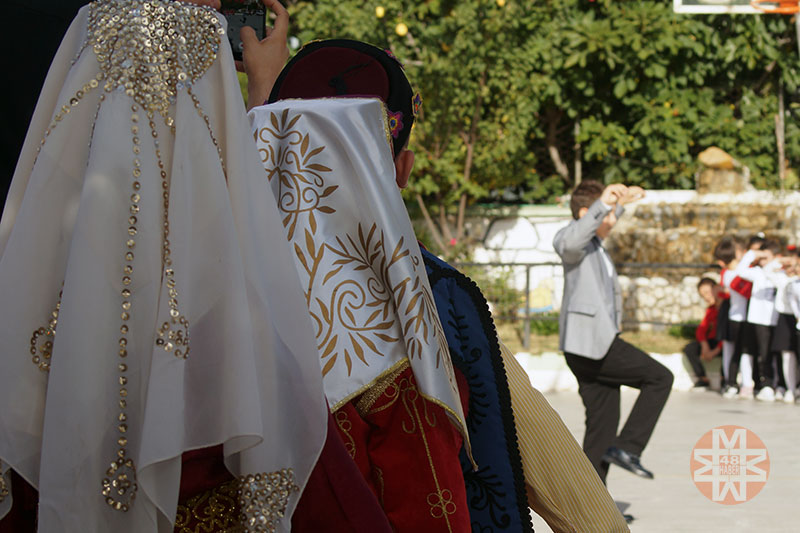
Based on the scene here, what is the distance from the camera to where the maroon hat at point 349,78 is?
1931 millimetres

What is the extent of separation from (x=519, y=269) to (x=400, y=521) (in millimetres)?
10776

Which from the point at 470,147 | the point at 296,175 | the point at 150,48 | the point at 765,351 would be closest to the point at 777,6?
the point at 765,351

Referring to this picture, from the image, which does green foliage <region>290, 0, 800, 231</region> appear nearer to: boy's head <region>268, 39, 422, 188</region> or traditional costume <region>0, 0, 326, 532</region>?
boy's head <region>268, 39, 422, 188</region>

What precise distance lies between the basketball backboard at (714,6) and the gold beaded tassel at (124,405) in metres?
8.14

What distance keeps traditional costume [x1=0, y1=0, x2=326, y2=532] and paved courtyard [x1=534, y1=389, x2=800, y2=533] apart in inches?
163

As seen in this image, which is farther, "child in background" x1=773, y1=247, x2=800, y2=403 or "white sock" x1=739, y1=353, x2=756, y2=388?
"white sock" x1=739, y1=353, x2=756, y2=388

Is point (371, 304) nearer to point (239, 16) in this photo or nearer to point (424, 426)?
point (424, 426)

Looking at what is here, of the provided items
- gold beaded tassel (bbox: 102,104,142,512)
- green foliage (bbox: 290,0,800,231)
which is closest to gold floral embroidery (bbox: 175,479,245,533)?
gold beaded tassel (bbox: 102,104,142,512)

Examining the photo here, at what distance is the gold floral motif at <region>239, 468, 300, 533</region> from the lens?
4.41 ft

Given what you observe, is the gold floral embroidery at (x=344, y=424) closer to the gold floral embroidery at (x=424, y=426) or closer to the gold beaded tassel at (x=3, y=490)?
the gold floral embroidery at (x=424, y=426)

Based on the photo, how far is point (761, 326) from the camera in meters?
9.48

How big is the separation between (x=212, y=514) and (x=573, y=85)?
1488 centimetres

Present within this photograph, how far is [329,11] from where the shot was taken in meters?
13.8

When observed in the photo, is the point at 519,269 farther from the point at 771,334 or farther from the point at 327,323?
the point at 327,323
